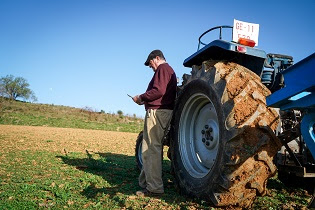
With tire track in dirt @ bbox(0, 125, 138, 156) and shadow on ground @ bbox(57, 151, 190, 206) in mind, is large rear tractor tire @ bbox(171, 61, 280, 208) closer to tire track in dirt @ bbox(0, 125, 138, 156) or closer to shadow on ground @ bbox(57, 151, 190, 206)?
shadow on ground @ bbox(57, 151, 190, 206)

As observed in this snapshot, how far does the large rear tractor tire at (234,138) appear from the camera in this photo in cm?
244

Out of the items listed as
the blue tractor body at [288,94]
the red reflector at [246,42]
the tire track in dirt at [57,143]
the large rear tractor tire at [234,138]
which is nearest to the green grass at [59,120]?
the tire track in dirt at [57,143]

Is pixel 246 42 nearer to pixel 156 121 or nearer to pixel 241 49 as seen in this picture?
pixel 241 49

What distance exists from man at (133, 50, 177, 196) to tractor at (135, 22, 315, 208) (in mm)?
163

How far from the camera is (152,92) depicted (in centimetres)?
367

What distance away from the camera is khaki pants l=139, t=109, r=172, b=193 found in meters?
3.61

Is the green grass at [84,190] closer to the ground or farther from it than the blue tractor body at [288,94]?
closer to the ground

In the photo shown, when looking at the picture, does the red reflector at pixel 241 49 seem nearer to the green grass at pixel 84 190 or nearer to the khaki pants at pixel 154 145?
the khaki pants at pixel 154 145

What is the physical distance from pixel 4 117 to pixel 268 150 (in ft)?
82.2

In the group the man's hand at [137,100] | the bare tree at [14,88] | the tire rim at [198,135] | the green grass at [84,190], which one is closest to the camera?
the green grass at [84,190]

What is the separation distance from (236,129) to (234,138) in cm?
9

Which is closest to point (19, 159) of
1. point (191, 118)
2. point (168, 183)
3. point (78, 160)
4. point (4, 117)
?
point (78, 160)

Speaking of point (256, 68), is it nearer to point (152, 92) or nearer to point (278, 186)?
point (152, 92)

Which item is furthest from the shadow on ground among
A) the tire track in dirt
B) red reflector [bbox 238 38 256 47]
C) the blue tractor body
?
red reflector [bbox 238 38 256 47]
